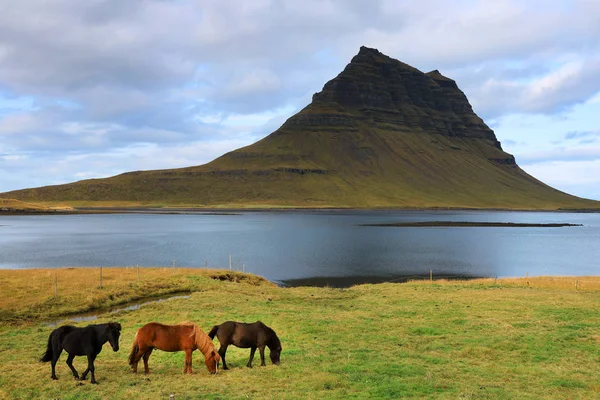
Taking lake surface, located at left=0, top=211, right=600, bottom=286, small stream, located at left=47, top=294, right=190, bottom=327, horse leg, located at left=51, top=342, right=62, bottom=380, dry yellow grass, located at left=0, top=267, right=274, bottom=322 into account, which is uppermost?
horse leg, located at left=51, top=342, right=62, bottom=380

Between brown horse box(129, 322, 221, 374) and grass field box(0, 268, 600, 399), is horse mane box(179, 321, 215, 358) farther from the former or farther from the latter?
grass field box(0, 268, 600, 399)

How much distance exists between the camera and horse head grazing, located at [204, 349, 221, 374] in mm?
16141

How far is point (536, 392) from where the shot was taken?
581 inches

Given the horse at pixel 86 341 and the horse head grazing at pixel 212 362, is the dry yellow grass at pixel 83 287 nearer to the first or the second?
the horse at pixel 86 341

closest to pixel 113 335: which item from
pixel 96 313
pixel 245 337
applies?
pixel 245 337

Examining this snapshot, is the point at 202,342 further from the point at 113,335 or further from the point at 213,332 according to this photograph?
the point at 113,335

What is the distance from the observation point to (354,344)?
21438 millimetres

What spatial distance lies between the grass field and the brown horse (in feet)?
1.77

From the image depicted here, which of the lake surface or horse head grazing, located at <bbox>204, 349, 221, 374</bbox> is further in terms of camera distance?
the lake surface

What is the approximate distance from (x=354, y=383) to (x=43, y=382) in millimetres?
10231

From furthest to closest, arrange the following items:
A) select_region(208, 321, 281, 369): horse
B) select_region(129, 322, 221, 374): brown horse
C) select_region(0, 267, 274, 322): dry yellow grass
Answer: select_region(0, 267, 274, 322): dry yellow grass, select_region(208, 321, 281, 369): horse, select_region(129, 322, 221, 374): brown horse

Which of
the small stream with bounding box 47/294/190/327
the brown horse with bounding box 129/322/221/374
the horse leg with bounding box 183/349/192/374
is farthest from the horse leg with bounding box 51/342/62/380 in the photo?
the small stream with bounding box 47/294/190/327

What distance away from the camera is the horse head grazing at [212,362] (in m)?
16.1

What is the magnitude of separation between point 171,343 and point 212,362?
159 cm
